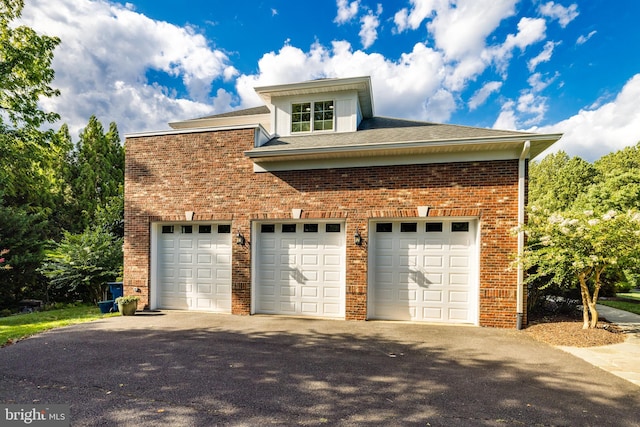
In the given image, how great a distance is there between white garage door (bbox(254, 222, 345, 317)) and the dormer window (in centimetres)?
370

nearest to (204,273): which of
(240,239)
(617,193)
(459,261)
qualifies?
(240,239)

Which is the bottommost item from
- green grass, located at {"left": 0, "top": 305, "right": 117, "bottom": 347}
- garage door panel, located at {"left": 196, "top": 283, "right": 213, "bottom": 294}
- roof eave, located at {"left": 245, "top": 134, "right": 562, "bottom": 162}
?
green grass, located at {"left": 0, "top": 305, "right": 117, "bottom": 347}

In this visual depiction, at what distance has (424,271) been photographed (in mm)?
8023

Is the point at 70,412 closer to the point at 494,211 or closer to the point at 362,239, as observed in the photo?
the point at 362,239

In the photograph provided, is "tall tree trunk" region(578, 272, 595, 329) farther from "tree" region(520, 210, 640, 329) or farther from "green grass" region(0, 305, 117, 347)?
"green grass" region(0, 305, 117, 347)

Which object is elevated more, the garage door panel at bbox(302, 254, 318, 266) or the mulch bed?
the garage door panel at bbox(302, 254, 318, 266)

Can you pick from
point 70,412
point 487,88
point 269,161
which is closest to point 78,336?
point 70,412

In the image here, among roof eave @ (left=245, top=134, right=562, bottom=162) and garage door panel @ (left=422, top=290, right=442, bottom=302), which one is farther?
garage door panel @ (left=422, top=290, right=442, bottom=302)

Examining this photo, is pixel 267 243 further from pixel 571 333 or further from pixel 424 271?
pixel 571 333

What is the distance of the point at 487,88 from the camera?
13.4 metres

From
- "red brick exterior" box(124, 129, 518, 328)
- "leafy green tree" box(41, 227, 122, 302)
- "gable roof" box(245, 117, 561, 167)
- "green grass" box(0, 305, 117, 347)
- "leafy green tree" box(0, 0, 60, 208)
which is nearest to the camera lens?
"green grass" box(0, 305, 117, 347)

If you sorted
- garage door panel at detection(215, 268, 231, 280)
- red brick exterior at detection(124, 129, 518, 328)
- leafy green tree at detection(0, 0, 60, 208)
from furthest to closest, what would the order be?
1. leafy green tree at detection(0, 0, 60, 208)
2. garage door panel at detection(215, 268, 231, 280)
3. red brick exterior at detection(124, 129, 518, 328)

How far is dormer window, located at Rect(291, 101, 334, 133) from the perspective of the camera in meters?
10.7

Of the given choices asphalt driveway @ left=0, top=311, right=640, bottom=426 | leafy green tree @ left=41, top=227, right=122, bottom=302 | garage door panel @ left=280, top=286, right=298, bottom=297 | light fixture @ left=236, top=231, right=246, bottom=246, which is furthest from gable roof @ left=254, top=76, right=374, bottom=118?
leafy green tree @ left=41, top=227, right=122, bottom=302
